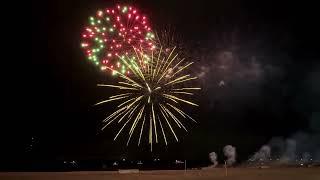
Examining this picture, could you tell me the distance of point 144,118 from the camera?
1289 inches

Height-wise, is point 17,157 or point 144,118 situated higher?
point 144,118

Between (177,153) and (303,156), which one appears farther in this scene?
(177,153)

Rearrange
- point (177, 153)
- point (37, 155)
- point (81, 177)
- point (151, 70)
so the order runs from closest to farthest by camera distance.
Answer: point (151, 70)
point (81, 177)
point (37, 155)
point (177, 153)

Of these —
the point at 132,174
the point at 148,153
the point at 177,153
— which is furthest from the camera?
the point at 148,153

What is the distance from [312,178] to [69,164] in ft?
210

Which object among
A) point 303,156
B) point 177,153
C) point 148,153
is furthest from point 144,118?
point 148,153

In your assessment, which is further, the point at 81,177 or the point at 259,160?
the point at 259,160

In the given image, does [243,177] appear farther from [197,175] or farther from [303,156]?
[303,156]

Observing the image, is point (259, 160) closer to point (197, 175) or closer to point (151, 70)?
point (197, 175)

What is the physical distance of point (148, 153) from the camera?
122 m

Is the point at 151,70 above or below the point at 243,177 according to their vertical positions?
above

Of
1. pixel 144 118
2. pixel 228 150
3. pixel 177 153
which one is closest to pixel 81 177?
pixel 144 118

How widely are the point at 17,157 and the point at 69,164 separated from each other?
14.3 m

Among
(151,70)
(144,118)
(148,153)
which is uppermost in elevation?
(151,70)
